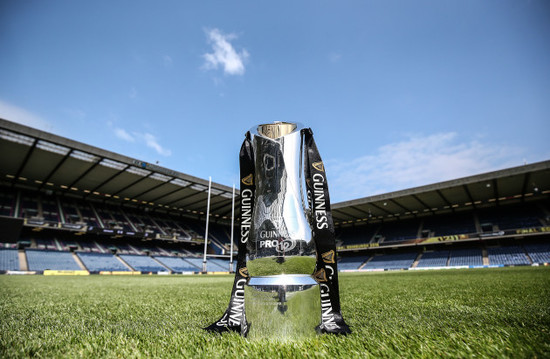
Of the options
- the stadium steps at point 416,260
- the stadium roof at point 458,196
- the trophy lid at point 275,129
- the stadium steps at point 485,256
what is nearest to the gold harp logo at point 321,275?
the trophy lid at point 275,129

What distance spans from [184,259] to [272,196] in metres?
32.3

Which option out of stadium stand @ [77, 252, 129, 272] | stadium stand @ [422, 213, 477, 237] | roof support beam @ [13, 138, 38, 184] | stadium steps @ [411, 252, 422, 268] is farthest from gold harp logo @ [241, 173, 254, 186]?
stadium stand @ [422, 213, 477, 237]

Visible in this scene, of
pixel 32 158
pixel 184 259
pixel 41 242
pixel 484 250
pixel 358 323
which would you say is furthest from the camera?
pixel 184 259

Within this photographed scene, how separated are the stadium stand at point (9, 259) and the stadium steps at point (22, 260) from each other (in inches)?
7.5

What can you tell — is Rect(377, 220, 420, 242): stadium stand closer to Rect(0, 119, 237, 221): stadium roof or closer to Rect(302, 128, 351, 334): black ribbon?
Rect(0, 119, 237, 221): stadium roof

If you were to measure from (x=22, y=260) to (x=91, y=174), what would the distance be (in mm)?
7677

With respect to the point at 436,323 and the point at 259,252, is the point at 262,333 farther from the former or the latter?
the point at 436,323

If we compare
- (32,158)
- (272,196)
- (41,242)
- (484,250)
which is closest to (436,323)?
(272,196)

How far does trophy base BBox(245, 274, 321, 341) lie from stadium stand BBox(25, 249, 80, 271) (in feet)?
84.6

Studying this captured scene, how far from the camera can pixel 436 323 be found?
1.64 m

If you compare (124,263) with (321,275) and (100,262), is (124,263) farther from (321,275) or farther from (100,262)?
(321,275)

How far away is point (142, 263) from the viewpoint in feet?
86.9

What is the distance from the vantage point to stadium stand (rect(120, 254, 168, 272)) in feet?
83.8

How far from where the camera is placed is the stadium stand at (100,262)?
23.0 meters
